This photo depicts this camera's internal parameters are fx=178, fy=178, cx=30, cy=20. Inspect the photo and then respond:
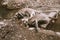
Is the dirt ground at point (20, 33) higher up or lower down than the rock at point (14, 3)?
lower down

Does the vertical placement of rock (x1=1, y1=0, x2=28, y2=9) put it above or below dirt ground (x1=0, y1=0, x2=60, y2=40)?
above

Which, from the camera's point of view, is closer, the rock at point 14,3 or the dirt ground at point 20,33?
the dirt ground at point 20,33

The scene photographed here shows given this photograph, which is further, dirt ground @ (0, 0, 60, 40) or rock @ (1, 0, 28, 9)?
rock @ (1, 0, 28, 9)

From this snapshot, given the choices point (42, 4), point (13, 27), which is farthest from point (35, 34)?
point (42, 4)

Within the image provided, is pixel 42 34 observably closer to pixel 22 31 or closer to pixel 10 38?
pixel 22 31

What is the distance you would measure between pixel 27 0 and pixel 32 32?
298 centimetres

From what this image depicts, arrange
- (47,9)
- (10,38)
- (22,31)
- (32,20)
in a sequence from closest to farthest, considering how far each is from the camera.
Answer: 1. (10,38)
2. (22,31)
3. (32,20)
4. (47,9)

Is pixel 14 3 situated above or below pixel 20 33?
above

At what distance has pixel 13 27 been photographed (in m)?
6.18

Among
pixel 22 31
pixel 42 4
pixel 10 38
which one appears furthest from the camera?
pixel 42 4

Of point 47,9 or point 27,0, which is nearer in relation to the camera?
point 47,9

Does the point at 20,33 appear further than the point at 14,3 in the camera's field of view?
No

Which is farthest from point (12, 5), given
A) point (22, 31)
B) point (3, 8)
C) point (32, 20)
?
point (22, 31)

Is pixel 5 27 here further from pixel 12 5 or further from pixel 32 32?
pixel 12 5
